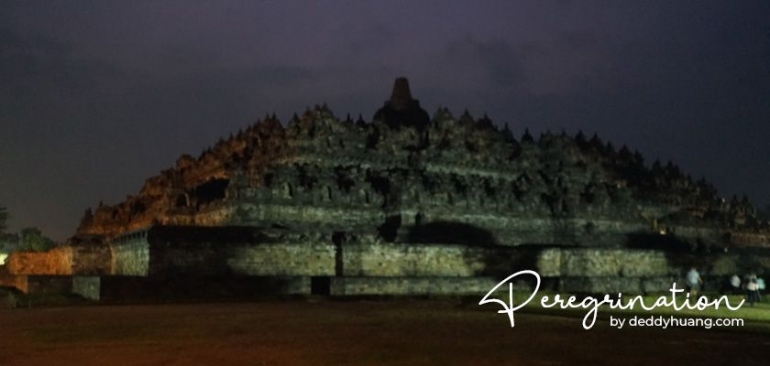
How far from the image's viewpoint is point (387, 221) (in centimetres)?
3469

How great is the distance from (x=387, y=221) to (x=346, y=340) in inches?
885

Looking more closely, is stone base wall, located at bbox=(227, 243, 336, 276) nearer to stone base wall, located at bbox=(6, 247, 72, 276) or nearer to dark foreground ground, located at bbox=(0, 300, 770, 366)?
dark foreground ground, located at bbox=(0, 300, 770, 366)

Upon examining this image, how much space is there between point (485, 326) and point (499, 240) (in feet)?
74.7

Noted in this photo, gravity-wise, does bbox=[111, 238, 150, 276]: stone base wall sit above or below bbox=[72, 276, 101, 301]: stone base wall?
above

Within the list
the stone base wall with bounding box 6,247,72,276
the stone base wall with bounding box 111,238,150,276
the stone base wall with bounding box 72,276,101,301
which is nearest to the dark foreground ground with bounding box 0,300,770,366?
the stone base wall with bounding box 72,276,101,301

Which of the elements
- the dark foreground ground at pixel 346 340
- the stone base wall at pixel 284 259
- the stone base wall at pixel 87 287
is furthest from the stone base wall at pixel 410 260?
the dark foreground ground at pixel 346 340

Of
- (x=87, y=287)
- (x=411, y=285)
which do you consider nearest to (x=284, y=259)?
(x=411, y=285)

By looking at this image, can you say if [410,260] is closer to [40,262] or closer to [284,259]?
[284,259]

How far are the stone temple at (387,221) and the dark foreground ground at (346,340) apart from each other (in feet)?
24.3

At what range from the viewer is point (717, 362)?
9.98 meters

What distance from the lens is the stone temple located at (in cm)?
2650

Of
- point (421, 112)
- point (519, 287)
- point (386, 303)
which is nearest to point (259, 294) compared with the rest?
point (386, 303)

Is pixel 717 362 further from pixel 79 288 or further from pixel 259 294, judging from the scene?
pixel 79 288

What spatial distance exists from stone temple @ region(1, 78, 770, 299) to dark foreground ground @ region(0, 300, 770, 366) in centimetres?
741
